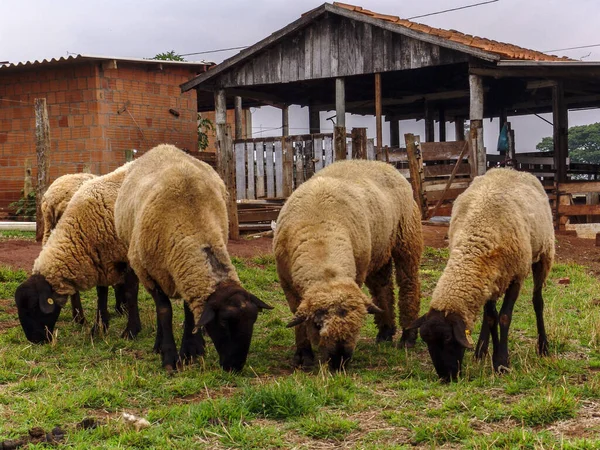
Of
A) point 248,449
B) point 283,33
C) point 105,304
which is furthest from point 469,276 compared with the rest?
point 283,33

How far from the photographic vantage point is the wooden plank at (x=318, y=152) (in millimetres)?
16531

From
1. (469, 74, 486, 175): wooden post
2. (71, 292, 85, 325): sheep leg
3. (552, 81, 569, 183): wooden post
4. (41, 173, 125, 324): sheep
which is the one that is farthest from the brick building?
(552, 81, 569, 183): wooden post

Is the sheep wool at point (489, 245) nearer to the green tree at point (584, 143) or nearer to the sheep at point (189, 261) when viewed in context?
the sheep at point (189, 261)

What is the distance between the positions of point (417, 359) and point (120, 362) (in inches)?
110

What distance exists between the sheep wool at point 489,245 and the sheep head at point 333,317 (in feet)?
2.23

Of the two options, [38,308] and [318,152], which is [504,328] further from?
[318,152]

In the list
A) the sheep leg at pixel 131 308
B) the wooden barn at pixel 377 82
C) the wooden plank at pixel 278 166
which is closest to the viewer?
the sheep leg at pixel 131 308

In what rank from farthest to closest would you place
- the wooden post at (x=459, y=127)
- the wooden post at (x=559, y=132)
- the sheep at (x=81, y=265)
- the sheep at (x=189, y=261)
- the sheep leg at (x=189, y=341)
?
the wooden post at (x=459, y=127) < the wooden post at (x=559, y=132) < the sheep at (x=81, y=265) < the sheep leg at (x=189, y=341) < the sheep at (x=189, y=261)

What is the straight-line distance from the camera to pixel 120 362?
6.90 m

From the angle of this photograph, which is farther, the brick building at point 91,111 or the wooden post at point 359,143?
the brick building at point 91,111

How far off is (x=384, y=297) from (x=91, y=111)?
1221 cm

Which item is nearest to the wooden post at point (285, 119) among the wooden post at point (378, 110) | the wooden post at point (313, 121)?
the wooden post at point (313, 121)

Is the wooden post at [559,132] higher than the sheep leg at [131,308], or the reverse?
the wooden post at [559,132]

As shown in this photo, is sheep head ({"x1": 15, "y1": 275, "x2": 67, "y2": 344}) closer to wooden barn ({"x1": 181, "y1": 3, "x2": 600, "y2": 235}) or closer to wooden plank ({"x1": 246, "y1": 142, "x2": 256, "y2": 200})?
wooden barn ({"x1": 181, "y1": 3, "x2": 600, "y2": 235})
